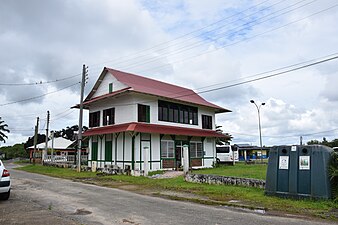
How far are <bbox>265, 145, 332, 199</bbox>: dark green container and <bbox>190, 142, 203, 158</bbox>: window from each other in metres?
18.0

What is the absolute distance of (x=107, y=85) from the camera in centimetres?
2767

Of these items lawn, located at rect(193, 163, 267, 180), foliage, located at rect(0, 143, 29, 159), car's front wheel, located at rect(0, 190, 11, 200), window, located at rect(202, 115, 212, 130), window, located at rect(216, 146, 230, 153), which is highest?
window, located at rect(202, 115, 212, 130)

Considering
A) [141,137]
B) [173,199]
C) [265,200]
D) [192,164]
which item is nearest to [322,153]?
[265,200]

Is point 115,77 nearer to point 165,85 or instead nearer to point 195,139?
A: point 165,85

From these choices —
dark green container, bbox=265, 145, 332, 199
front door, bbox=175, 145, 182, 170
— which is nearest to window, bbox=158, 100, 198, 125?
front door, bbox=175, 145, 182, 170

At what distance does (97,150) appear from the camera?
27.7 metres

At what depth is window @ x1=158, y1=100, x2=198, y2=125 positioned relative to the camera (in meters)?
26.6

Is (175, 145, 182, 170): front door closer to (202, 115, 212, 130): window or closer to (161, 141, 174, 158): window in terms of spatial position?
(161, 141, 174, 158): window

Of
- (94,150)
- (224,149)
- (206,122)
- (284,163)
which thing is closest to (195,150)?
(206,122)

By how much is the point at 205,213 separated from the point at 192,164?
20273 millimetres

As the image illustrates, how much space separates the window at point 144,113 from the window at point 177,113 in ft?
4.46

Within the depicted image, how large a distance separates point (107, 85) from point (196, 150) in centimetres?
1027

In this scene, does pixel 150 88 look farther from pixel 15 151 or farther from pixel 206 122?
pixel 15 151

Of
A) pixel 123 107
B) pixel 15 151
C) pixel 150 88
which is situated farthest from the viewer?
pixel 15 151
